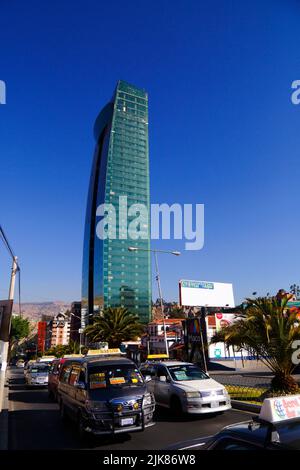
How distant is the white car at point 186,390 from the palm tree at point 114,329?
33775 millimetres

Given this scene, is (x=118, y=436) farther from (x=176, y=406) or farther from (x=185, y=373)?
(x=185, y=373)

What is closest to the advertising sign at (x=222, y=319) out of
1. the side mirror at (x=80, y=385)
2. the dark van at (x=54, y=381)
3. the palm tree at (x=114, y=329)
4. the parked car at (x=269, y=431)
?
the palm tree at (x=114, y=329)

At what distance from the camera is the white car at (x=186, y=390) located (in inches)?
404

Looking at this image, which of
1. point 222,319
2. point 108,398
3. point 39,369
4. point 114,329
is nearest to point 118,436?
point 108,398

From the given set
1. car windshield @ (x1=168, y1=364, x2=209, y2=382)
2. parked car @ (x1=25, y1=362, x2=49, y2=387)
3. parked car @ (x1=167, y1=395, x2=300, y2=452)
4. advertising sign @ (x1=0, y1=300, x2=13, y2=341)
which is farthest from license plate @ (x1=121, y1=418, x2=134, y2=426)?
parked car @ (x1=25, y1=362, x2=49, y2=387)

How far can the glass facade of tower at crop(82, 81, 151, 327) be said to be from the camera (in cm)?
15100

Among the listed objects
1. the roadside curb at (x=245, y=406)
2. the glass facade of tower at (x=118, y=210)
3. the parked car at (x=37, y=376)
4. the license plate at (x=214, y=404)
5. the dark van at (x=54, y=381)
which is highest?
the glass facade of tower at (x=118, y=210)

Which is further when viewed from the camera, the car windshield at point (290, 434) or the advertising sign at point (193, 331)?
the advertising sign at point (193, 331)

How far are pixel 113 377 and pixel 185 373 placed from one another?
3.54 metres

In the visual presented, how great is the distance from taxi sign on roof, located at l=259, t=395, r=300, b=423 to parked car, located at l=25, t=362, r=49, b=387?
23.2 metres

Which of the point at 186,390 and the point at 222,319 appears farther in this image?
the point at 222,319

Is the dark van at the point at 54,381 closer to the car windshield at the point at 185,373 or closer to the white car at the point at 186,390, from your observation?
the white car at the point at 186,390

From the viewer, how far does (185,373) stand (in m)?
12.0

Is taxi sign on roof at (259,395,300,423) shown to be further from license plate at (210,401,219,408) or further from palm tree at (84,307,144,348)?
palm tree at (84,307,144,348)
